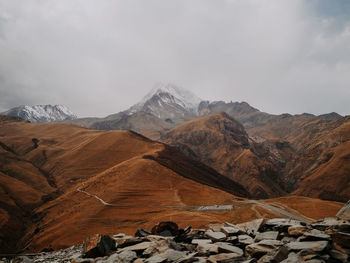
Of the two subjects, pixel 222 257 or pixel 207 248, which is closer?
pixel 222 257

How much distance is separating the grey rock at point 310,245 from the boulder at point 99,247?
35.0 feet

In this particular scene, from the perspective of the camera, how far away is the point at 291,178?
533 ft

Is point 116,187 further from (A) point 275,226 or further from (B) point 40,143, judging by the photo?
(B) point 40,143

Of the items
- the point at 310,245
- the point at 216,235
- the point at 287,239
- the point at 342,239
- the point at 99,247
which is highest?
the point at 342,239

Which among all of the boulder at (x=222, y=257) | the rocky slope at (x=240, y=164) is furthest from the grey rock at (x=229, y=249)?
the rocky slope at (x=240, y=164)

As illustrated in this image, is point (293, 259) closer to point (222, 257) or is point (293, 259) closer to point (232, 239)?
point (222, 257)

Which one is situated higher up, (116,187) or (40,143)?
(40,143)

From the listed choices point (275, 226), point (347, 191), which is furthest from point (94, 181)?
point (347, 191)

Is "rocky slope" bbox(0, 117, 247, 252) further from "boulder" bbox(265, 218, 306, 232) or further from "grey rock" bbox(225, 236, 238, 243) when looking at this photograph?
"grey rock" bbox(225, 236, 238, 243)

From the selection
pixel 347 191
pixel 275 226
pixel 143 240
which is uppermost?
pixel 275 226

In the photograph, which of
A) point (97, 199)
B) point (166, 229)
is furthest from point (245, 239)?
point (97, 199)

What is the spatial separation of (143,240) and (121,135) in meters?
Answer: 108

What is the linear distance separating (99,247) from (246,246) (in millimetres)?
8920

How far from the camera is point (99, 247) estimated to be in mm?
14523
